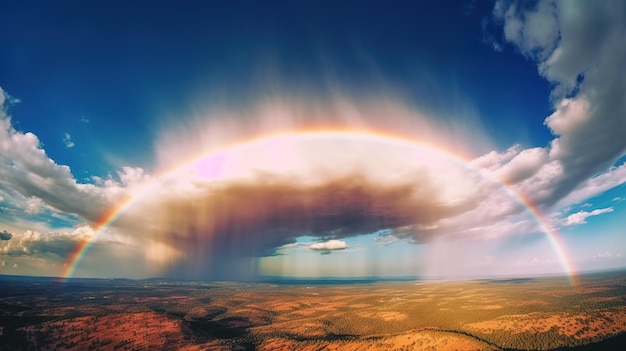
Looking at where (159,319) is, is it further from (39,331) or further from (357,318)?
(357,318)

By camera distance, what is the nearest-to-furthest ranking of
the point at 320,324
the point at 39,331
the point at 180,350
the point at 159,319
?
the point at 180,350
the point at 39,331
the point at 159,319
the point at 320,324

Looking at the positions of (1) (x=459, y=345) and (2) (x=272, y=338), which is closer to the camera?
(1) (x=459, y=345)

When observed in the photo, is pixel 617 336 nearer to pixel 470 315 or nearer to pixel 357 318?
pixel 470 315

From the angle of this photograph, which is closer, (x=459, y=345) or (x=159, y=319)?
(x=459, y=345)

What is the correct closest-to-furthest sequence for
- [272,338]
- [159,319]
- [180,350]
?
1. [180,350]
2. [272,338]
3. [159,319]

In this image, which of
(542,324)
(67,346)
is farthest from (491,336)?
(67,346)

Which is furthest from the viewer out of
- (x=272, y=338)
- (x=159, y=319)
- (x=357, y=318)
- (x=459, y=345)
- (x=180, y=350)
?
(x=357, y=318)

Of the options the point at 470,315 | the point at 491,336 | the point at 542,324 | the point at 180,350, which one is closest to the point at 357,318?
the point at 470,315

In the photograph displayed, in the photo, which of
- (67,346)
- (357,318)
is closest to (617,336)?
(357,318)

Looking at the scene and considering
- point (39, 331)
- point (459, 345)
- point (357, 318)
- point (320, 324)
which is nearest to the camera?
point (459, 345)
